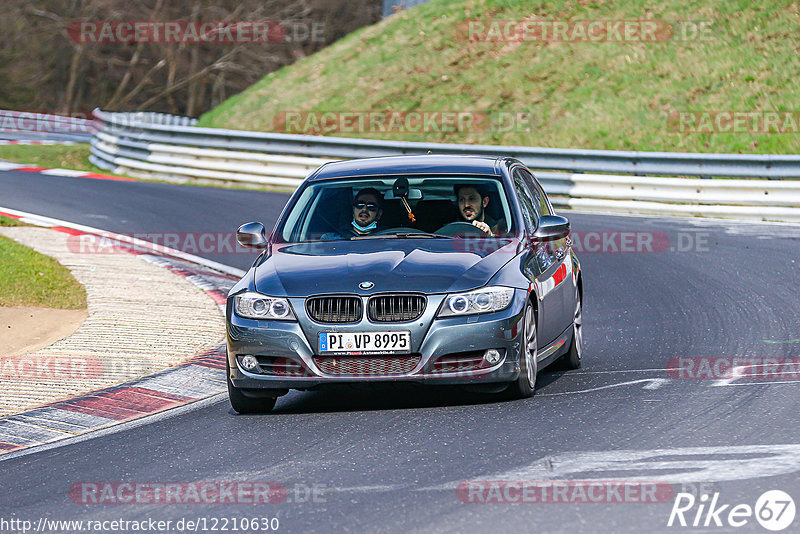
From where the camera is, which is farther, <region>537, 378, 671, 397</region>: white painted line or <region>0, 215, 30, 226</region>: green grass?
<region>0, 215, 30, 226</region>: green grass

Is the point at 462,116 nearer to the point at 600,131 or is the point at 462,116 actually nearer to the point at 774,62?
the point at 600,131

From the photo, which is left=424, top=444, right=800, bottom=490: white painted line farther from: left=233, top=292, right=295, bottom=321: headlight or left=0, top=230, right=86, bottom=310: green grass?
left=0, top=230, right=86, bottom=310: green grass

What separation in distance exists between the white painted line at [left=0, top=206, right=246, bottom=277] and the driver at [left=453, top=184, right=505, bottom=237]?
19.9 ft

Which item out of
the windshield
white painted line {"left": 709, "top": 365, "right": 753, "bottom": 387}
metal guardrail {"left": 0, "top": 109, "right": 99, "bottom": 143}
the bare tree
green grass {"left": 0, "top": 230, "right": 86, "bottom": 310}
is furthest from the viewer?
the bare tree

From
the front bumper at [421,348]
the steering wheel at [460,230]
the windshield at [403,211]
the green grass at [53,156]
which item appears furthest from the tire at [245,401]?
the green grass at [53,156]

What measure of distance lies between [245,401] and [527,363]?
1.78 metres

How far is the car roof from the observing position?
29.4 ft

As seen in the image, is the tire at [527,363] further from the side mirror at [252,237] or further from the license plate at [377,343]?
the side mirror at [252,237]

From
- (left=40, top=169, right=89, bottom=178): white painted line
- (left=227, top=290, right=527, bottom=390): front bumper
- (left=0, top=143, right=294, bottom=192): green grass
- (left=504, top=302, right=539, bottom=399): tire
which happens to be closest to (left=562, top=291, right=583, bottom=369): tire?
(left=504, top=302, right=539, bottom=399): tire

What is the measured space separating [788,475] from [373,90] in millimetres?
26124

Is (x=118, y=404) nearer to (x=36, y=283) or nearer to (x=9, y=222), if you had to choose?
(x=36, y=283)

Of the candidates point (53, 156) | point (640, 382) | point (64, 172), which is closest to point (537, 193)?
point (640, 382)

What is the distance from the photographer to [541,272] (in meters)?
8.37

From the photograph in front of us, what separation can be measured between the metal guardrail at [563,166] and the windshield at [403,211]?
35.0 feet
